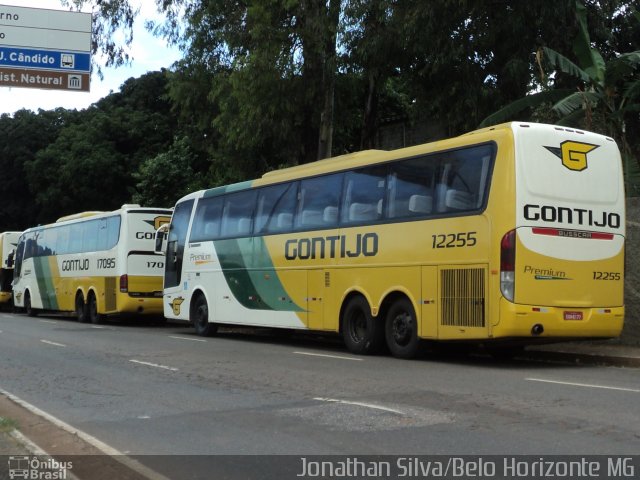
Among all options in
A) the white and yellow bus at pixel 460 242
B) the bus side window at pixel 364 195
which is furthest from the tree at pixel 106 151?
the bus side window at pixel 364 195

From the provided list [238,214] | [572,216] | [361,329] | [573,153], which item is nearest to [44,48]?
[361,329]

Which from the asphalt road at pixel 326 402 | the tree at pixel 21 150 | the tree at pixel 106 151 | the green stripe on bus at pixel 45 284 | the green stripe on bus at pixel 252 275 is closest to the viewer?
the asphalt road at pixel 326 402

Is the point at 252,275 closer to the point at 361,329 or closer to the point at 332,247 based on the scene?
the point at 332,247

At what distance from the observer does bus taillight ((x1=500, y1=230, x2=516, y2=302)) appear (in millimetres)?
11570

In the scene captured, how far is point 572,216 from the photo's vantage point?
1205cm

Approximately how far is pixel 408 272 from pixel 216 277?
22.7ft

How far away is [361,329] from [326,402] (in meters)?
5.69

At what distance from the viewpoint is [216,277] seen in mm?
19016

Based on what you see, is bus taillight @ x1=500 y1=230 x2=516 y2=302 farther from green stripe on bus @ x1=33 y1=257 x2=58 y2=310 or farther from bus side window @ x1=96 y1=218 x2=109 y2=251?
green stripe on bus @ x1=33 y1=257 x2=58 y2=310

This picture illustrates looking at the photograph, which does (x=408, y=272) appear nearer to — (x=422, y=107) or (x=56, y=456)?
(x=56, y=456)

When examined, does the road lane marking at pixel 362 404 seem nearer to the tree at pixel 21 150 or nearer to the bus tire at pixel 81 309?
the bus tire at pixel 81 309

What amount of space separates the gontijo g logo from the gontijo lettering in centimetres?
347

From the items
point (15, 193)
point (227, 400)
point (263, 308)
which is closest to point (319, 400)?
point (227, 400)

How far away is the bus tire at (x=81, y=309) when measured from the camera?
27.0 m
